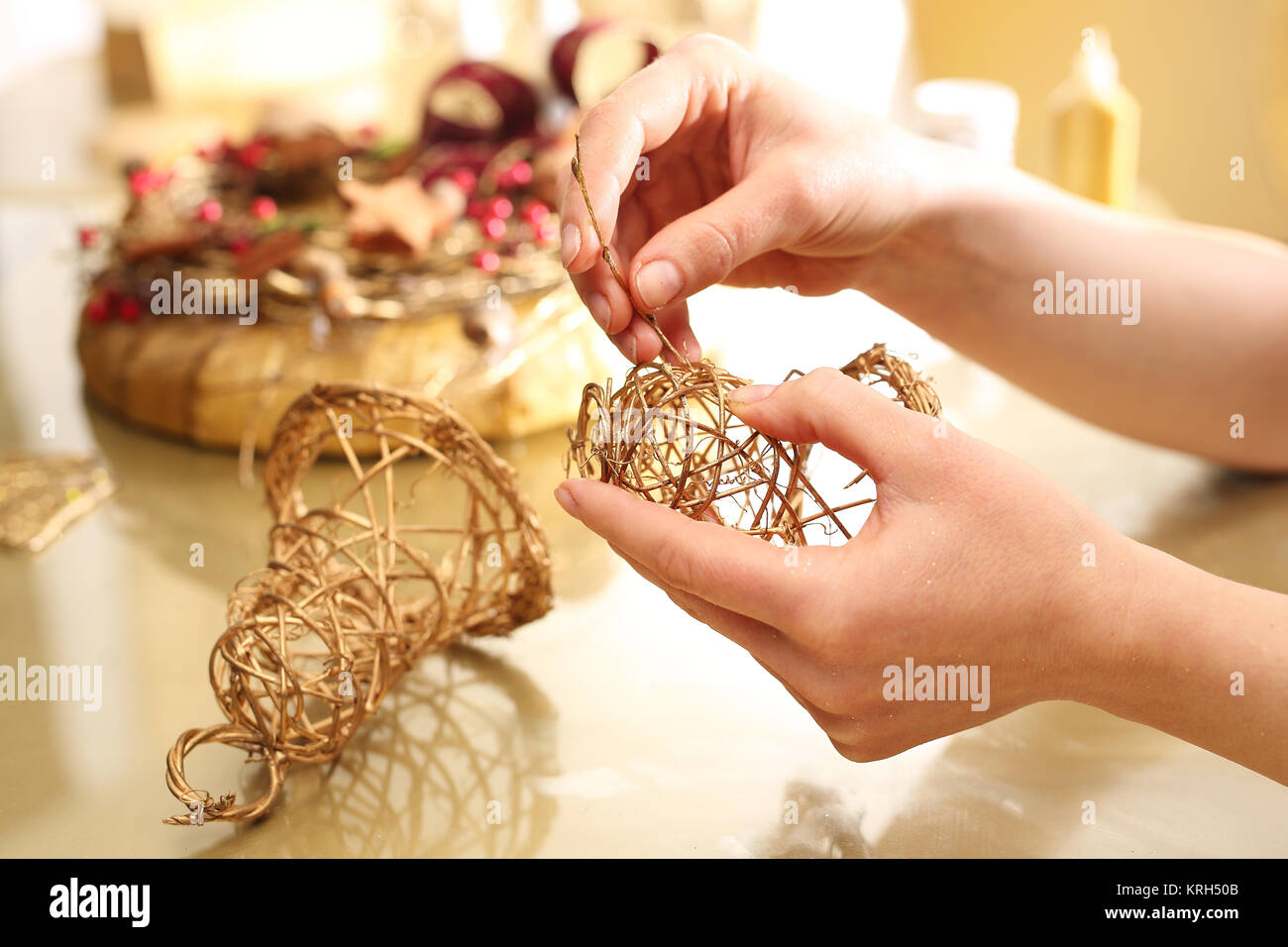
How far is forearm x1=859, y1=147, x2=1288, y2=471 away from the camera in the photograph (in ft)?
2.29

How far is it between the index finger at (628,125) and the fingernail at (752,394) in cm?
10

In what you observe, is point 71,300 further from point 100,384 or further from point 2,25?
point 2,25

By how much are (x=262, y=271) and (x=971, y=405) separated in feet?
1.85

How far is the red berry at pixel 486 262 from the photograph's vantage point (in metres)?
0.89

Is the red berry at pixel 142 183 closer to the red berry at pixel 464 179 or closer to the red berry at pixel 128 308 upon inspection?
the red berry at pixel 128 308

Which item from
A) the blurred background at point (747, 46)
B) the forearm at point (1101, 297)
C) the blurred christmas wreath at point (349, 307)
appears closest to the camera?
the forearm at point (1101, 297)

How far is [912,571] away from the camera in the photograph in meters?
0.43

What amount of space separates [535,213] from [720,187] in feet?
1.01

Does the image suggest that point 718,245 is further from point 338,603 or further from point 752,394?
point 338,603

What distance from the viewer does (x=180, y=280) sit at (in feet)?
2.95

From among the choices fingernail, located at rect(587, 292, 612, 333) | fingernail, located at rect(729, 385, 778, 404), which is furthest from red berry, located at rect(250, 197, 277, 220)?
fingernail, located at rect(729, 385, 778, 404)

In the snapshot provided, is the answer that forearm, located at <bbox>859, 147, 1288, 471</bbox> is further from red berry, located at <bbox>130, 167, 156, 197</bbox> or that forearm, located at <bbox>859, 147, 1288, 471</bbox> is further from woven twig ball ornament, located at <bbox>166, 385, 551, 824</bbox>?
red berry, located at <bbox>130, 167, 156, 197</bbox>

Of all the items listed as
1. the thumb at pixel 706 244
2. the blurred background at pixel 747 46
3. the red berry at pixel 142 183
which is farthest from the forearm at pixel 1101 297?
the blurred background at pixel 747 46
